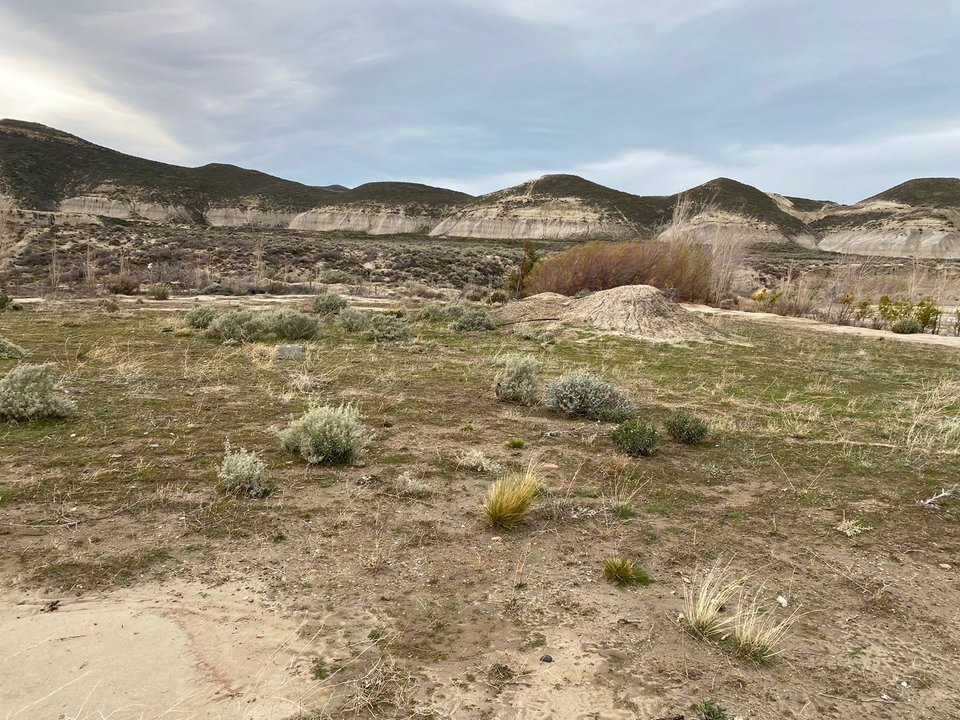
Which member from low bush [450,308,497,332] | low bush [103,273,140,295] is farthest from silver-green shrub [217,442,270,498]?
low bush [103,273,140,295]

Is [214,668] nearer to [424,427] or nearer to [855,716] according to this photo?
[855,716]

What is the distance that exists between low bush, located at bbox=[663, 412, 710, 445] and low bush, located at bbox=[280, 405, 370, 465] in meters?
3.56

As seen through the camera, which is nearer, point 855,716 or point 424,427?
point 855,716

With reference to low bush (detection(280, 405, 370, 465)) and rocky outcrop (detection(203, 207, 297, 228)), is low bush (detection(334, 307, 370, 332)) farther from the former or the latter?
rocky outcrop (detection(203, 207, 297, 228))

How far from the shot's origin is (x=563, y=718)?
236 centimetres

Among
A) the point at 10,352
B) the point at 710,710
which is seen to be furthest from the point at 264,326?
the point at 710,710

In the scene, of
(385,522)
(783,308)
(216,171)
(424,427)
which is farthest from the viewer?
(216,171)

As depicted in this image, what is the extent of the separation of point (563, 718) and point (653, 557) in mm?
1662

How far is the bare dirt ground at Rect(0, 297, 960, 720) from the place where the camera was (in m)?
2.51

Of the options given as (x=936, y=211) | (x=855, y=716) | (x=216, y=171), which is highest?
(x=216, y=171)

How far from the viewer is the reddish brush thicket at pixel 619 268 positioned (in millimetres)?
23078

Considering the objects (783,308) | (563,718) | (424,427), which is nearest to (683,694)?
(563,718)

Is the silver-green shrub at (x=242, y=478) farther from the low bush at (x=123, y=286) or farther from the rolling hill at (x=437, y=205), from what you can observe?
the rolling hill at (x=437, y=205)

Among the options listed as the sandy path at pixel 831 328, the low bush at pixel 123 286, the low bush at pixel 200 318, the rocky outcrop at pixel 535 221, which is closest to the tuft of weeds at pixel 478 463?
the low bush at pixel 200 318
